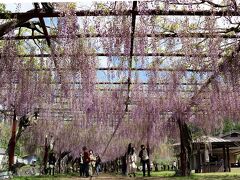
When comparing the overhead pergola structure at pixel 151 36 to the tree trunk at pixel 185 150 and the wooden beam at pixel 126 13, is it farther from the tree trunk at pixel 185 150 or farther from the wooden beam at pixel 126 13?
the tree trunk at pixel 185 150

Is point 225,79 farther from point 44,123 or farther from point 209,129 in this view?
point 44,123

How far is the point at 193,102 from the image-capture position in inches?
556

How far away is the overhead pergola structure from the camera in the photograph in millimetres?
7152

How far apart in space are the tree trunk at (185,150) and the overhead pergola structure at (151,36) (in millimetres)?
3713

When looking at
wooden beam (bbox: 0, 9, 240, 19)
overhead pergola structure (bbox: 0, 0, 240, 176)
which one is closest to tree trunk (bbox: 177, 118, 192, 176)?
overhead pergola structure (bbox: 0, 0, 240, 176)

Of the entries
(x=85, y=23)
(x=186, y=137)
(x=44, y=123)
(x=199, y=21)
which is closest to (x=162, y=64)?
(x=199, y=21)

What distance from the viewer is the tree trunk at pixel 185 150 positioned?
14594 millimetres

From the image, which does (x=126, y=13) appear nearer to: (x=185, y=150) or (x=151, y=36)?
(x=151, y=36)

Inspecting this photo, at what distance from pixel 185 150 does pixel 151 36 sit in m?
7.51

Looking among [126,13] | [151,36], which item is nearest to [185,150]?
[151,36]

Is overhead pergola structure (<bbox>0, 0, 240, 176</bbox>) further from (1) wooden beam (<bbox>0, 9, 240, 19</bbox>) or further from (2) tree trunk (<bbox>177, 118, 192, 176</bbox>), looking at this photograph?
(2) tree trunk (<bbox>177, 118, 192, 176</bbox>)

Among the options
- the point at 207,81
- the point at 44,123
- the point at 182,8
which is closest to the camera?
the point at 182,8

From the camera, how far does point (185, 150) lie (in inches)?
585

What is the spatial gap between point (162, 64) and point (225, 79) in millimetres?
1613
